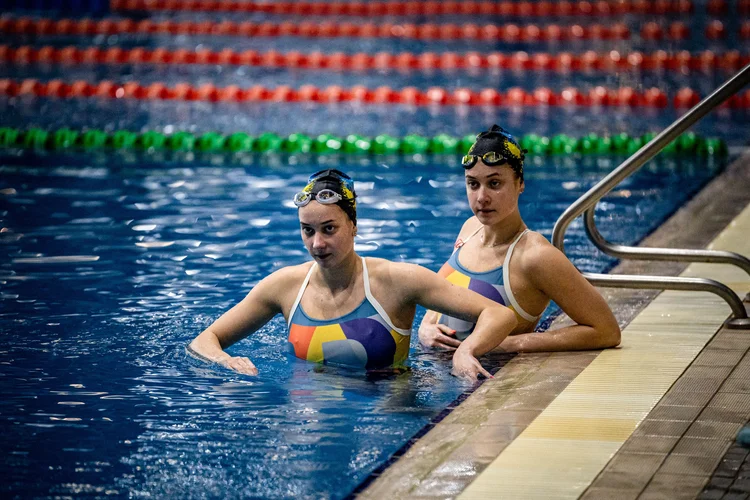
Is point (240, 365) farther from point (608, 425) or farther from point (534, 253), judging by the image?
point (608, 425)

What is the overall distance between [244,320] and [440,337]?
938 mm

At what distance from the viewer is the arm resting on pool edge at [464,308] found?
194 inches

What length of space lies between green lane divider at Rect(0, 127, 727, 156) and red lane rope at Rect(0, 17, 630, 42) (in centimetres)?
715

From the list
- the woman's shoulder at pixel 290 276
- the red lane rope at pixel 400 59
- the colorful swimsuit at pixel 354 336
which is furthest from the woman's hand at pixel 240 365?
the red lane rope at pixel 400 59

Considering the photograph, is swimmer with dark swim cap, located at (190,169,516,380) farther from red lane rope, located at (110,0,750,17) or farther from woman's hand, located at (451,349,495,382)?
red lane rope, located at (110,0,750,17)

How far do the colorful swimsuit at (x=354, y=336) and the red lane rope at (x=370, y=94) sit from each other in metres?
10.1

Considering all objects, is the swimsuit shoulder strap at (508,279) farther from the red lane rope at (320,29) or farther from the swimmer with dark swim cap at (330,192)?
the red lane rope at (320,29)

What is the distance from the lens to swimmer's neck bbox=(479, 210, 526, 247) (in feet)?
17.9

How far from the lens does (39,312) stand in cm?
673

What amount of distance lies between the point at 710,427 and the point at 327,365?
1.74m

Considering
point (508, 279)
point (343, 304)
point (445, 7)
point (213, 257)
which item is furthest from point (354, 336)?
point (445, 7)

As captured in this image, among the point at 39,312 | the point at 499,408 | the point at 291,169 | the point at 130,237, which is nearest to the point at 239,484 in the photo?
the point at 499,408

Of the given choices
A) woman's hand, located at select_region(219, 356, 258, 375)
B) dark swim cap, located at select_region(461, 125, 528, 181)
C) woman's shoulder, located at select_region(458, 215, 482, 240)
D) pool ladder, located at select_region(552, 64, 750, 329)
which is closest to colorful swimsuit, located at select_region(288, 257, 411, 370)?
woman's hand, located at select_region(219, 356, 258, 375)

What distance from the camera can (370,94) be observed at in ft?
50.2
